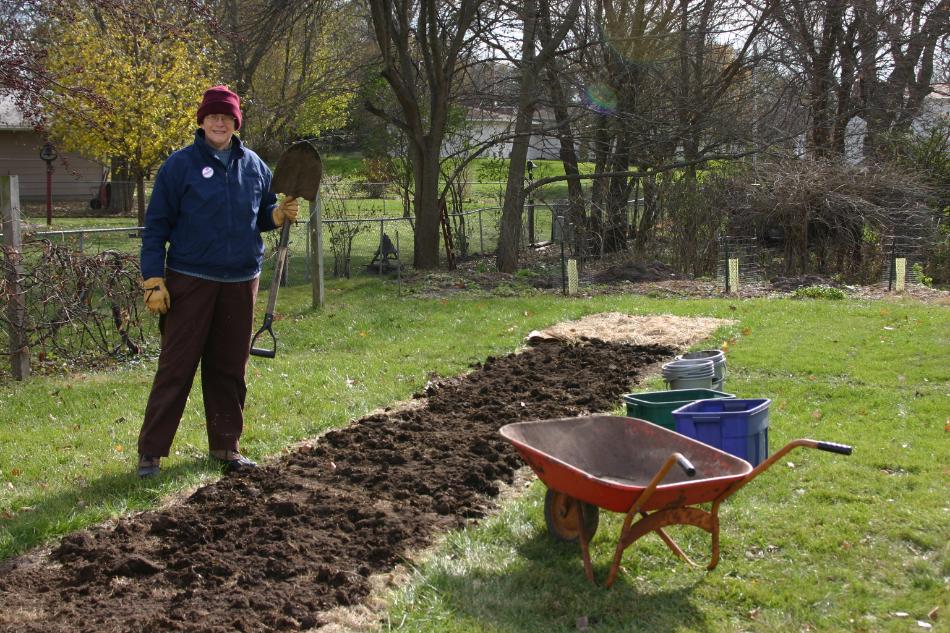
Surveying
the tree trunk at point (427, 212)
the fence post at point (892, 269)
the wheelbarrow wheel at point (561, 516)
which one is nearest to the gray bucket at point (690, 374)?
the wheelbarrow wheel at point (561, 516)

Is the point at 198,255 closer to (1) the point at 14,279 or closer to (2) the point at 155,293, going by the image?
(2) the point at 155,293

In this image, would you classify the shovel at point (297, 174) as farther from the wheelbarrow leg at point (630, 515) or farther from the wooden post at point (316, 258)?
the wooden post at point (316, 258)

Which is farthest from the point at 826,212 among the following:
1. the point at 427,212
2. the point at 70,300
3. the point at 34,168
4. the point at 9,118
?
the point at 34,168

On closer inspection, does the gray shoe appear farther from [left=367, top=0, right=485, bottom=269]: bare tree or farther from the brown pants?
[left=367, top=0, right=485, bottom=269]: bare tree

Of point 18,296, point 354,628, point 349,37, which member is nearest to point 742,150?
point 349,37

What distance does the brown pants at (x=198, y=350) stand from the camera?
6133 millimetres

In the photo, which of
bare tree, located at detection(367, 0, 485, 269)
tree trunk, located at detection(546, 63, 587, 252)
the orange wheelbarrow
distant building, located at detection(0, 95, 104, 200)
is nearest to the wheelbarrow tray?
the orange wheelbarrow

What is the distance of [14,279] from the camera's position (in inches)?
375

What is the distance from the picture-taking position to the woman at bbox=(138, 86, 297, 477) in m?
6.05

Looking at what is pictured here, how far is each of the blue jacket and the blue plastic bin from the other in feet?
9.60

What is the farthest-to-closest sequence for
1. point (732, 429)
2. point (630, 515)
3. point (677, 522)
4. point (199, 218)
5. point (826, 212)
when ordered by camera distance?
point (826, 212)
point (199, 218)
point (732, 429)
point (677, 522)
point (630, 515)

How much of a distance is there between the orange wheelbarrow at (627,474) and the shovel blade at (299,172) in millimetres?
2803

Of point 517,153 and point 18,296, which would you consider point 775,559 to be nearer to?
point 18,296

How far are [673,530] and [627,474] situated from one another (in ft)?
1.32
